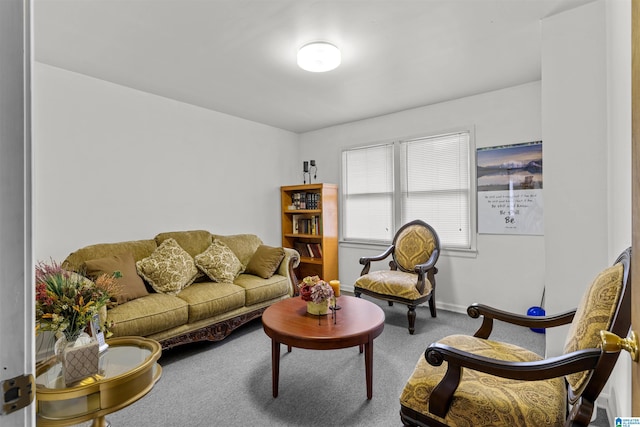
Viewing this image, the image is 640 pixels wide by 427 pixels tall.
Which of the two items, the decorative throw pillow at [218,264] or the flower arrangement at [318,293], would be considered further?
the decorative throw pillow at [218,264]

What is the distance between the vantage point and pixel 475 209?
3533 millimetres

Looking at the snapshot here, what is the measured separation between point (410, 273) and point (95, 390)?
9.97ft

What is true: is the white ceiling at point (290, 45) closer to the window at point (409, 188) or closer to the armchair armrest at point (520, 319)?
the window at point (409, 188)

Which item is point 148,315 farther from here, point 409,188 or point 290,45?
point 409,188

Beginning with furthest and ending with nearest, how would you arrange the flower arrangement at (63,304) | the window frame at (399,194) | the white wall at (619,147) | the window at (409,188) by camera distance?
the window at (409,188) → the window frame at (399,194) → the white wall at (619,147) → the flower arrangement at (63,304)

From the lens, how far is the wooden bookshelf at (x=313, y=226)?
14.5 feet

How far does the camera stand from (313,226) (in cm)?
457

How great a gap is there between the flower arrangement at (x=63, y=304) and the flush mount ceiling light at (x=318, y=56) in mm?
2120

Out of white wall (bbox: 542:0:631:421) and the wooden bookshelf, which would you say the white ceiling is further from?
the wooden bookshelf

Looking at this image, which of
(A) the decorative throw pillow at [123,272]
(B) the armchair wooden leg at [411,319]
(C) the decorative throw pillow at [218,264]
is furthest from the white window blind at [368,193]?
(A) the decorative throw pillow at [123,272]

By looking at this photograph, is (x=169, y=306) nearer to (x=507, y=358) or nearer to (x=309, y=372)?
(x=309, y=372)

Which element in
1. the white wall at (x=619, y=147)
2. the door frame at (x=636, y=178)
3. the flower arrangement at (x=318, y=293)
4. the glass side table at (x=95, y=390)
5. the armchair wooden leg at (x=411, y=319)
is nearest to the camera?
the door frame at (x=636, y=178)

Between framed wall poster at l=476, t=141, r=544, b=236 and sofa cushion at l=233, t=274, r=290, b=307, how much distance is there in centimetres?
237

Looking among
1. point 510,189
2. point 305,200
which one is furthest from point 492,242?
point 305,200
